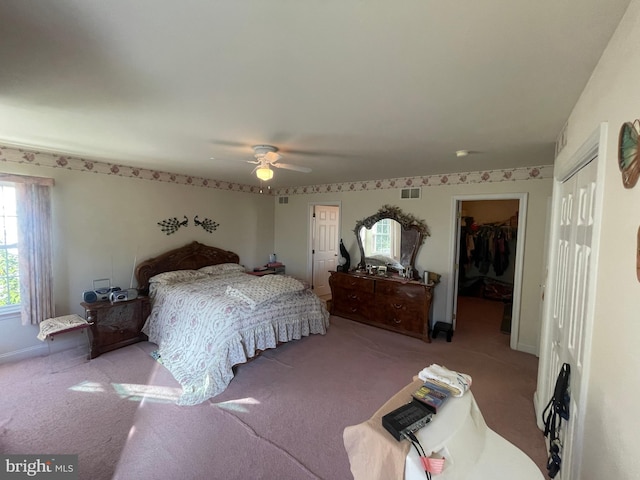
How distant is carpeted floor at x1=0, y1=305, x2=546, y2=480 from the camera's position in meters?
1.87

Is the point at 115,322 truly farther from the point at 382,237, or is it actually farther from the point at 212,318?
the point at 382,237

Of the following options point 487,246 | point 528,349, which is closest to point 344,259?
point 528,349

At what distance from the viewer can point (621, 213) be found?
0.94m

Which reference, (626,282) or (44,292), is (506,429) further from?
(44,292)

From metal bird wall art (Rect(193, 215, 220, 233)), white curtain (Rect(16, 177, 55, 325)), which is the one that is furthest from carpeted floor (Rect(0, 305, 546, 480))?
metal bird wall art (Rect(193, 215, 220, 233))

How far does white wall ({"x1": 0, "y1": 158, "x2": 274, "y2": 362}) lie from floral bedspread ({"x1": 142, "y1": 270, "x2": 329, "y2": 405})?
2.26 feet

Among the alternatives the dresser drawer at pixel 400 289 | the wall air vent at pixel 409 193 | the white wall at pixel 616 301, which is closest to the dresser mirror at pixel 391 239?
the wall air vent at pixel 409 193

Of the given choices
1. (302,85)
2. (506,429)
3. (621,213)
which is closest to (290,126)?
(302,85)

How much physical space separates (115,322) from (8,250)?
134 cm

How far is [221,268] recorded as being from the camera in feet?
15.4

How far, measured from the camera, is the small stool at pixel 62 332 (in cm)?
291

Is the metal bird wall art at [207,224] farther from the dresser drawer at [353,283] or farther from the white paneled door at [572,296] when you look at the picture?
the white paneled door at [572,296]

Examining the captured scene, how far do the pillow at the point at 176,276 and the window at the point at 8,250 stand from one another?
1328 mm

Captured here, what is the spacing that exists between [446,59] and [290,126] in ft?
3.85
